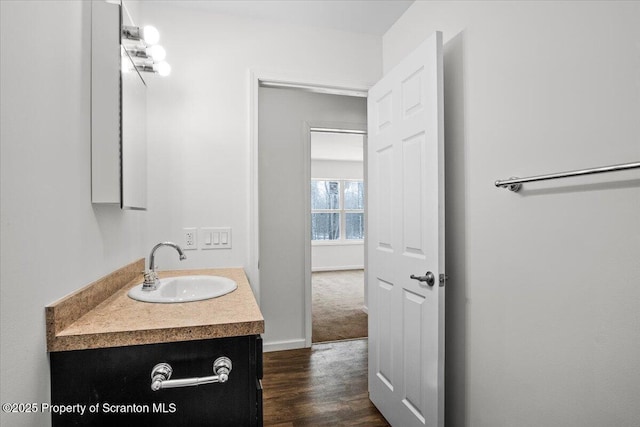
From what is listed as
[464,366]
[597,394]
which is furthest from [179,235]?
[597,394]

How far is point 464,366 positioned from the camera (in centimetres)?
162

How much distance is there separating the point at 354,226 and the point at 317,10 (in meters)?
5.99

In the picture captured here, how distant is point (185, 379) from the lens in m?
1.06

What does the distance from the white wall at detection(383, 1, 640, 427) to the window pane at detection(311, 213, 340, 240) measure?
19.5ft

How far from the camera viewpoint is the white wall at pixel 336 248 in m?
7.55

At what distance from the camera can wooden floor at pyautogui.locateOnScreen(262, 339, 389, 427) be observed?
6.70 ft

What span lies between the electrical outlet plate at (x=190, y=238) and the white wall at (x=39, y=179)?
0.86m

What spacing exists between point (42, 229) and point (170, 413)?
648 millimetres

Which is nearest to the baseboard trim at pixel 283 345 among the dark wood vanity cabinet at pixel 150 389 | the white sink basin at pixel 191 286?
the white sink basin at pixel 191 286

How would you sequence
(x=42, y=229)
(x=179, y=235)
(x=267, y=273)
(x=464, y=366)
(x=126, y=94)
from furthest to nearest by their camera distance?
(x=267, y=273) < (x=179, y=235) < (x=464, y=366) < (x=126, y=94) < (x=42, y=229)

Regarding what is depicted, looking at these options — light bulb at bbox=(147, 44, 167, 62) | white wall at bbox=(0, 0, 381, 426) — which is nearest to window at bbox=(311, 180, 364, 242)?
white wall at bbox=(0, 0, 381, 426)

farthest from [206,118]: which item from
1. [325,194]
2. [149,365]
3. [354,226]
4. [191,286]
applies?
[354,226]

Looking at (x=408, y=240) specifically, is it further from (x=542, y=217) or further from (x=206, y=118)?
(x=206, y=118)

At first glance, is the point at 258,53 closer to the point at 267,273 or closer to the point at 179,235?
the point at 179,235
